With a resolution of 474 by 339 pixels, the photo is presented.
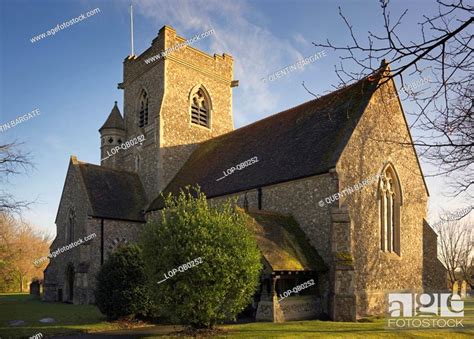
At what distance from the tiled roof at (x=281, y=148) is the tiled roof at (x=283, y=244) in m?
2.01

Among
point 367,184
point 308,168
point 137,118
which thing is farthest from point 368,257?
point 137,118

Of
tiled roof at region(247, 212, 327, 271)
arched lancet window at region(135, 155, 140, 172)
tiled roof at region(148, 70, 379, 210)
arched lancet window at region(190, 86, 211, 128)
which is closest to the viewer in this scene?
tiled roof at region(247, 212, 327, 271)

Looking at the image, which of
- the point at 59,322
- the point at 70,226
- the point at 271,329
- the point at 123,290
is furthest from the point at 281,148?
the point at 70,226

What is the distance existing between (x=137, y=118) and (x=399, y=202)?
19354 millimetres

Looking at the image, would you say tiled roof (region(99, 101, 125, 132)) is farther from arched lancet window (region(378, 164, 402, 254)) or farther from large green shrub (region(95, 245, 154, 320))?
arched lancet window (region(378, 164, 402, 254))

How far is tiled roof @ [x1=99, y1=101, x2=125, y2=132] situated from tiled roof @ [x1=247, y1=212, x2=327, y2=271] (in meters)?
18.2

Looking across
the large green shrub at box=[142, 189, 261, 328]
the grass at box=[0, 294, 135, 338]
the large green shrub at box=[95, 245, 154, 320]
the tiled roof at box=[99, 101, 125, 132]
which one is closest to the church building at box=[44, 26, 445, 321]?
the tiled roof at box=[99, 101, 125, 132]

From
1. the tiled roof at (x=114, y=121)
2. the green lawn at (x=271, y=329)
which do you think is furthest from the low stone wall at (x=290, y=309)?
the tiled roof at (x=114, y=121)

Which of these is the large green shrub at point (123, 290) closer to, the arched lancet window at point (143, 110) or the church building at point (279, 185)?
the church building at point (279, 185)

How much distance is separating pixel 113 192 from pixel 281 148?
11832 mm

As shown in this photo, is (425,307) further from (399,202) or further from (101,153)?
(101,153)

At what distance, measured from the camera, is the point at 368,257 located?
16328 mm

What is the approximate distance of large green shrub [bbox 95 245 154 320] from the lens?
47.9 feet

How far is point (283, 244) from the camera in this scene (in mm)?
15203
